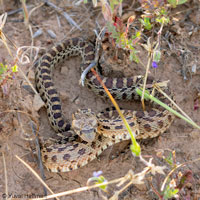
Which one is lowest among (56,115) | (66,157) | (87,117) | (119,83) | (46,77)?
(66,157)

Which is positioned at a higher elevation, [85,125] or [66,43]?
[66,43]

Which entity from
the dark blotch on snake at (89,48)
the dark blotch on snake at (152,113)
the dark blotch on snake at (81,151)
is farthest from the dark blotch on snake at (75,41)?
the dark blotch on snake at (81,151)

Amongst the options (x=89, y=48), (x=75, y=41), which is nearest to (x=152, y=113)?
(x=89, y=48)

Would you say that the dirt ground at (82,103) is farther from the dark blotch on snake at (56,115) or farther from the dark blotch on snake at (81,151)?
the dark blotch on snake at (81,151)

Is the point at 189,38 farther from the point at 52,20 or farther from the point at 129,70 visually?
the point at 52,20

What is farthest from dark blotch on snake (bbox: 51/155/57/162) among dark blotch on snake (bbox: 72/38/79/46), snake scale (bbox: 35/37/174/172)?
dark blotch on snake (bbox: 72/38/79/46)

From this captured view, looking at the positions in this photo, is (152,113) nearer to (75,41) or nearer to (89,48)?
(89,48)

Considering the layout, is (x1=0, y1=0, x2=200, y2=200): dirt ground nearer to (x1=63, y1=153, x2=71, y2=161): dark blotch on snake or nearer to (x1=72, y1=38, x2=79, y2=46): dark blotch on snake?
(x1=72, y1=38, x2=79, y2=46): dark blotch on snake

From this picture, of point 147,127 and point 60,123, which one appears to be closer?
point 147,127
